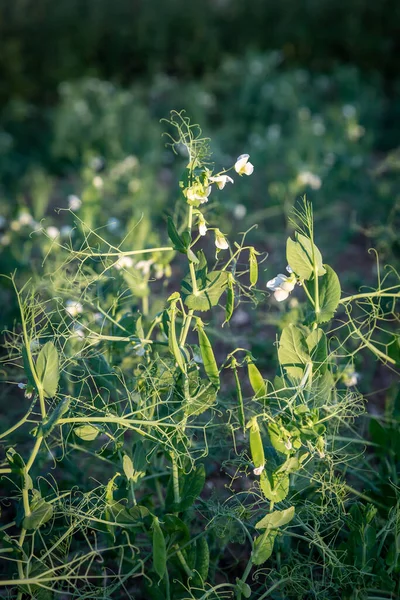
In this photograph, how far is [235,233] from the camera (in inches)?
123

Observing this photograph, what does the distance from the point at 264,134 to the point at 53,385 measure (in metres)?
3.11

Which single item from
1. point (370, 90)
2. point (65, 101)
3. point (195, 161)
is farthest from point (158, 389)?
point (370, 90)

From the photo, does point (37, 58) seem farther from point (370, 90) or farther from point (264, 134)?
point (370, 90)

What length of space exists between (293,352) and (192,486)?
0.36 m

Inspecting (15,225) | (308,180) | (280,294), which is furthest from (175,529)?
(308,180)

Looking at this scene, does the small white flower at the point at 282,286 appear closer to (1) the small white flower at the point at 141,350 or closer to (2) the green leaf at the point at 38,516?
(1) the small white flower at the point at 141,350

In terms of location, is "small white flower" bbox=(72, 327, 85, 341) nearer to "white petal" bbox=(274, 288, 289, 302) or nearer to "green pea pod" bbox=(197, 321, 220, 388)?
"green pea pod" bbox=(197, 321, 220, 388)

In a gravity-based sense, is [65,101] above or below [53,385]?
below

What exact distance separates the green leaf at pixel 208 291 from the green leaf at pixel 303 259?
14 cm

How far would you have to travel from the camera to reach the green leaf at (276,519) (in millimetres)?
1300

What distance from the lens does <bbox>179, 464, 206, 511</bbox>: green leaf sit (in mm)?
1424

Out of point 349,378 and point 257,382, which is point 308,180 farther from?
point 257,382

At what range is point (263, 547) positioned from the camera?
4.41 feet

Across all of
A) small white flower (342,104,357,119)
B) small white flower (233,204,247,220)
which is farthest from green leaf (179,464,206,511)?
small white flower (342,104,357,119)
